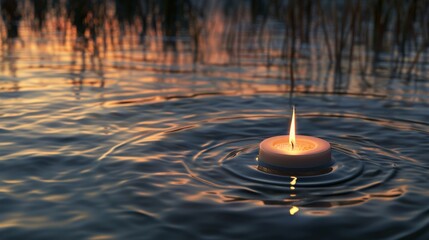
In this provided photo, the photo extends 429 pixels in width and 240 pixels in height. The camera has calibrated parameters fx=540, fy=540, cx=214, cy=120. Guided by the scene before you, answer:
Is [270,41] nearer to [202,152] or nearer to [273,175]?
[202,152]

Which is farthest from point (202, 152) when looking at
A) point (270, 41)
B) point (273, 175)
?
point (270, 41)

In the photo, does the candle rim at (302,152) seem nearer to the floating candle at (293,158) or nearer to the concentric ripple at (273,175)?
the floating candle at (293,158)

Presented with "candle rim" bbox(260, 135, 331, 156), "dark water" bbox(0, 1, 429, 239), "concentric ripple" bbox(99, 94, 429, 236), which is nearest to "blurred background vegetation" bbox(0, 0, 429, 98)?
"dark water" bbox(0, 1, 429, 239)

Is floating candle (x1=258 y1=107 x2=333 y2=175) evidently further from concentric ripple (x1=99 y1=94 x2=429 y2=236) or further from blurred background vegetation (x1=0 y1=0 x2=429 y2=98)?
blurred background vegetation (x1=0 y1=0 x2=429 y2=98)

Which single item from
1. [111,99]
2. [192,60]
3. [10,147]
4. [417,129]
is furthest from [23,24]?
[417,129]

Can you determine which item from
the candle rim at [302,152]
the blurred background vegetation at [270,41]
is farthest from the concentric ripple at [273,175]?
the blurred background vegetation at [270,41]
